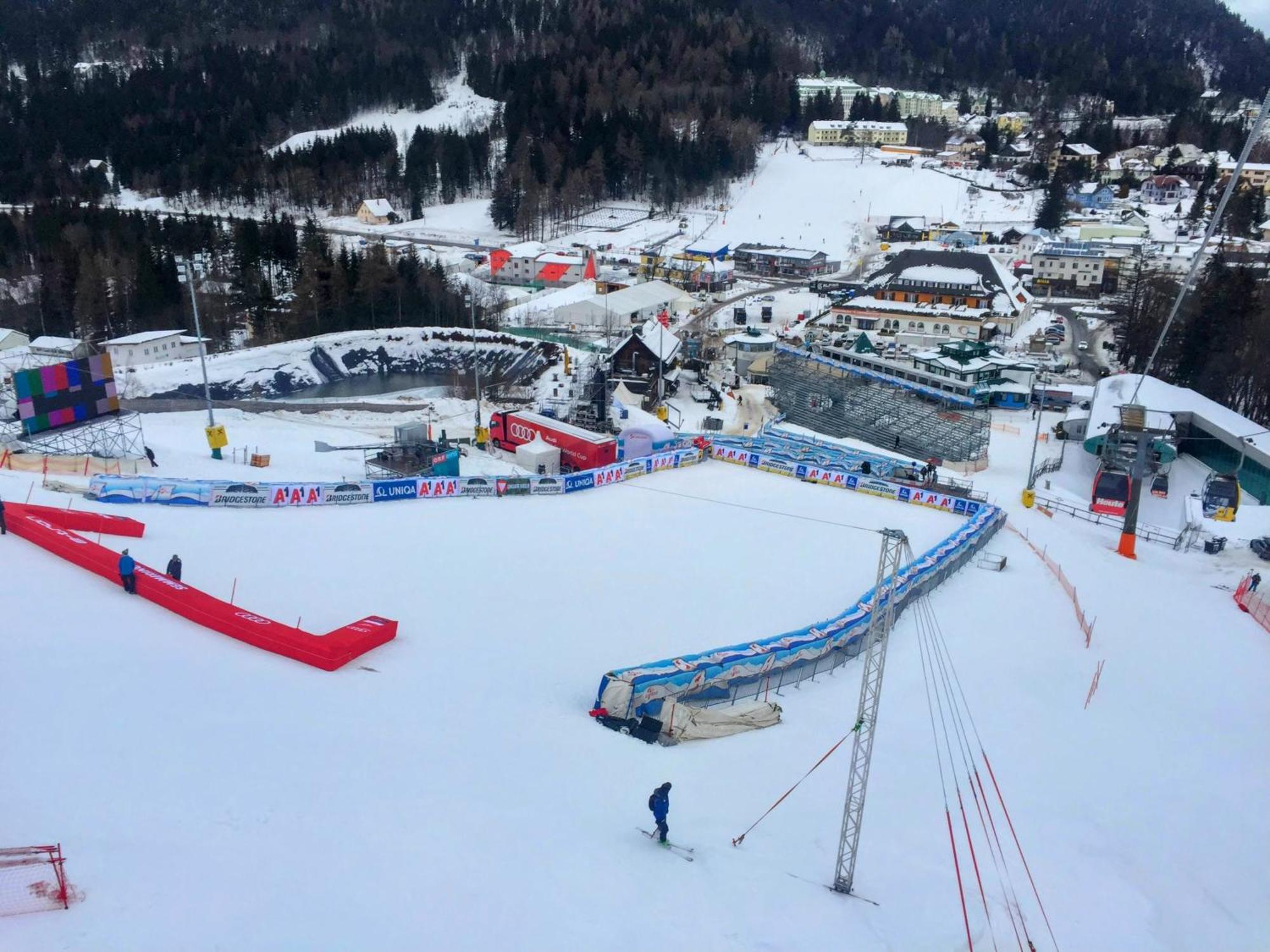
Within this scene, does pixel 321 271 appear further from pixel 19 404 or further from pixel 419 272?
pixel 19 404

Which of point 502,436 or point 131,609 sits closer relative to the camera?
point 131,609

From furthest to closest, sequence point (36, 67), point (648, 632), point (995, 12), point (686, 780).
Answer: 1. point (995, 12)
2. point (36, 67)
3. point (648, 632)
4. point (686, 780)

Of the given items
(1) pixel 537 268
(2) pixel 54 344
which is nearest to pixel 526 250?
(1) pixel 537 268

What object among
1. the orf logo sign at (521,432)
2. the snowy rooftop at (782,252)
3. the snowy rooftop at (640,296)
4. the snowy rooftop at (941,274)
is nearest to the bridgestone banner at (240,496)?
the orf logo sign at (521,432)

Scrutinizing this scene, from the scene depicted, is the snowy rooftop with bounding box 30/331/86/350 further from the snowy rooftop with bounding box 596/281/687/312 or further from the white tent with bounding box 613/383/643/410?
the snowy rooftop with bounding box 596/281/687/312

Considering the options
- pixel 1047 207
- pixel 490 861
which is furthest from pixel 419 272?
pixel 1047 207

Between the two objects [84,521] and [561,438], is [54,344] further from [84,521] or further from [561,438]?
[84,521]

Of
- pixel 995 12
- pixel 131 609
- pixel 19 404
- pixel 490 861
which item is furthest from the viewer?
pixel 995 12

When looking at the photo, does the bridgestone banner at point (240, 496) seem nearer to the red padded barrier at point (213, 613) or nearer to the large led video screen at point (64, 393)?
the red padded barrier at point (213, 613)
